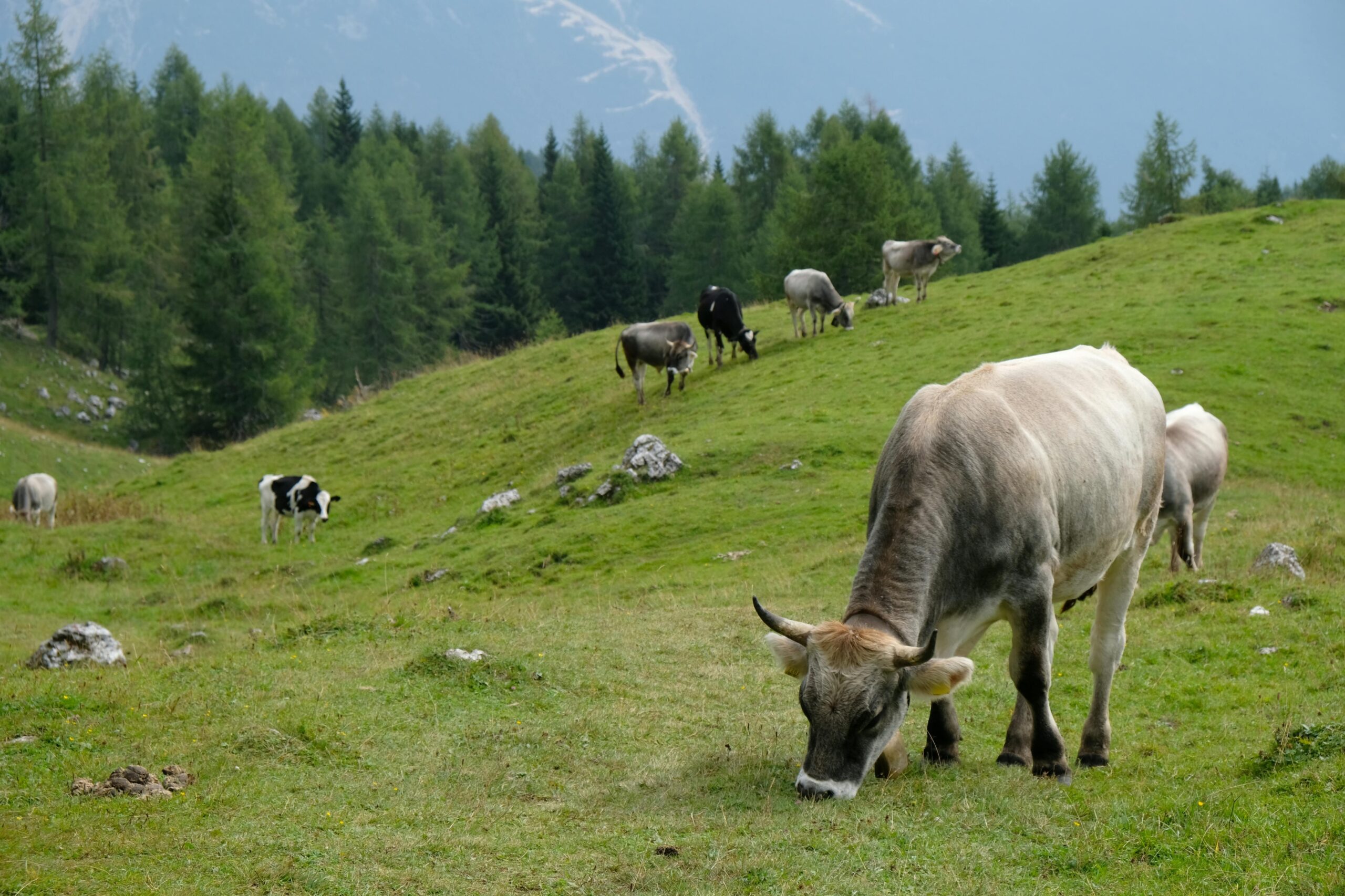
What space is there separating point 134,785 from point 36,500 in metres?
26.5

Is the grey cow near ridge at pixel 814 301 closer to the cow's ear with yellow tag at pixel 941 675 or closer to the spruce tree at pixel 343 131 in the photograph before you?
the cow's ear with yellow tag at pixel 941 675

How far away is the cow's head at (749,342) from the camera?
34.2m

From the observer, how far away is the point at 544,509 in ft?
81.4

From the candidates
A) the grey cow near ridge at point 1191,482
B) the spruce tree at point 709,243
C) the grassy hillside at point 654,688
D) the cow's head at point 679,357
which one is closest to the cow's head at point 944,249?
the grassy hillside at point 654,688

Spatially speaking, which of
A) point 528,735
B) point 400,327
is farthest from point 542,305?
point 528,735

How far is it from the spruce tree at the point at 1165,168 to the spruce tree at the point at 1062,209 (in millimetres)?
9813

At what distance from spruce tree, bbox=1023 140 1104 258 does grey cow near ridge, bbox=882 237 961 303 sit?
56222 millimetres

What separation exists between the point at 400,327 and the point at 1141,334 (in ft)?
177

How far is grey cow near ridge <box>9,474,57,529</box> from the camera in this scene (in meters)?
29.9

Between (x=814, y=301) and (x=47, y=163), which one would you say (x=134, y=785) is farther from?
(x=47, y=163)

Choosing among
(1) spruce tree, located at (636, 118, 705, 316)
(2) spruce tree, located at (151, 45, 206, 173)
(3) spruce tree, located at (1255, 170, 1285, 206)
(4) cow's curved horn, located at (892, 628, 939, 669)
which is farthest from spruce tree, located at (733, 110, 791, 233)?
(4) cow's curved horn, located at (892, 628, 939, 669)

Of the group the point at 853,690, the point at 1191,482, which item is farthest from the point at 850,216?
the point at 853,690

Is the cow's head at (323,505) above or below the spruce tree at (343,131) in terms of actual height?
below

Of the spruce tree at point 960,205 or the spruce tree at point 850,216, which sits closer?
the spruce tree at point 850,216
